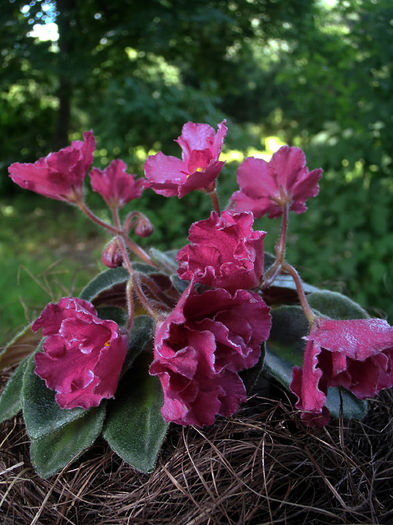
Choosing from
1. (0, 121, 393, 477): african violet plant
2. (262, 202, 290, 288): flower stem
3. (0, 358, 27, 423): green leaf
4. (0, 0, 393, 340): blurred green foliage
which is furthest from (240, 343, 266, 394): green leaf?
(0, 0, 393, 340): blurred green foliage

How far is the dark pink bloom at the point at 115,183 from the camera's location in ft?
2.90

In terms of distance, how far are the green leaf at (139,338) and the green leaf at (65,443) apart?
8 cm

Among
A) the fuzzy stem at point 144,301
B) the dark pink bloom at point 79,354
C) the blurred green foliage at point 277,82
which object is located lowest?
the blurred green foliage at point 277,82

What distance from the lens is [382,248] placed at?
174cm

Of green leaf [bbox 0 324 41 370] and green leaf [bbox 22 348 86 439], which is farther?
green leaf [bbox 0 324 41 370]

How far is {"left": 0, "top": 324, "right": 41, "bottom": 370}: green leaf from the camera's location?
82 cm

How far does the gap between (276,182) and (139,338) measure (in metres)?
0.33

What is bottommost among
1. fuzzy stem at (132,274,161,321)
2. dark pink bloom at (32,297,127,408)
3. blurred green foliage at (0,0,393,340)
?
blurred green foliage at (0,0,393,340)

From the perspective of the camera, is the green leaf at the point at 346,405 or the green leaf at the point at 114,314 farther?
the green leaf at the point at 114,314

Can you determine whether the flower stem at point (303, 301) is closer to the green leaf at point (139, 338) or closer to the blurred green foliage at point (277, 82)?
the green leaf at point (139, 338)

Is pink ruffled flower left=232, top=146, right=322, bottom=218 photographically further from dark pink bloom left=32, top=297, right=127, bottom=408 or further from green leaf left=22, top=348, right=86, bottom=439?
green leaf left=22, top=348, right=86, bottom=439

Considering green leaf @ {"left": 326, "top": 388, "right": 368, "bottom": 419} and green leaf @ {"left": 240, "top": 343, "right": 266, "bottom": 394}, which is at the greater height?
green leaf @ {"left": 240, "top": 343, "right": 266, "bottom": 394}

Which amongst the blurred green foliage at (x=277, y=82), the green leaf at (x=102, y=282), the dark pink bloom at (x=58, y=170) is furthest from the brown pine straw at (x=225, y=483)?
the blurred green foliage at (x=277, y=82)

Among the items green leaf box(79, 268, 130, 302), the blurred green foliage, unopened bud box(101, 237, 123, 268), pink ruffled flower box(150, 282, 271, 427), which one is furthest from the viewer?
the blurred green foliage
